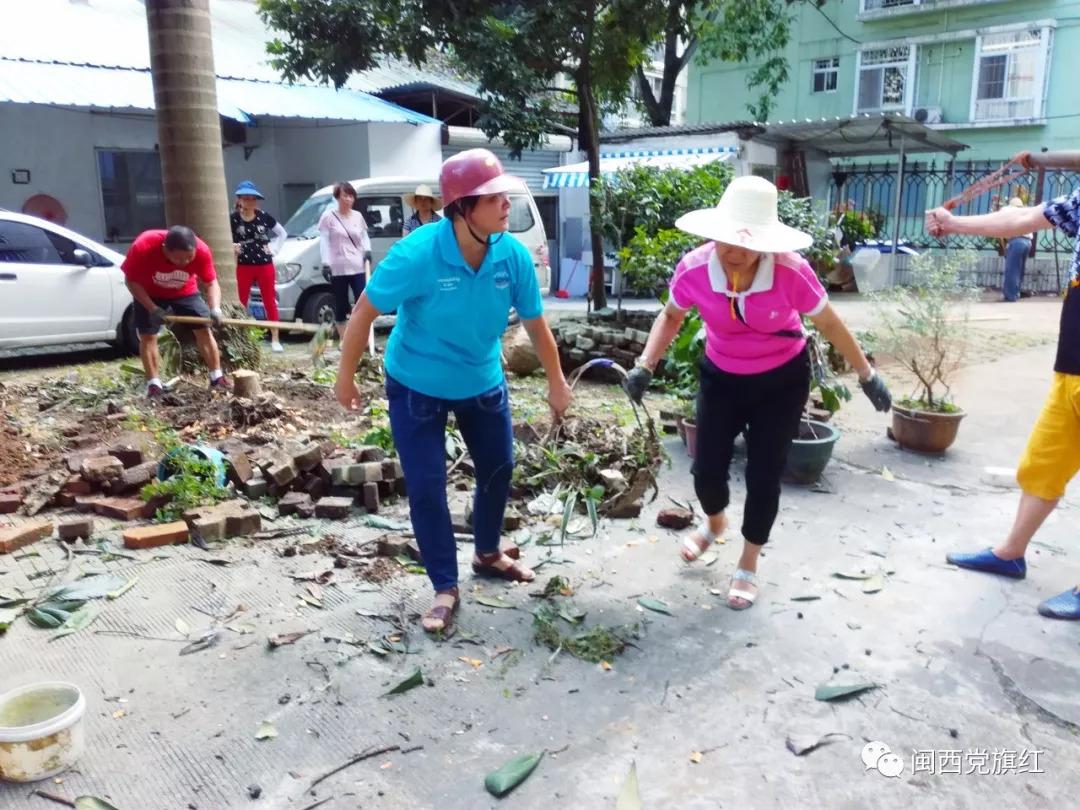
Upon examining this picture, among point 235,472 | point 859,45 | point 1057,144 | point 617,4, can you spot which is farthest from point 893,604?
point 859,45

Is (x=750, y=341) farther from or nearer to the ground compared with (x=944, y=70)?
nearer to the ground

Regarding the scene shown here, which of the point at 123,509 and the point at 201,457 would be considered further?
the point at 201,457

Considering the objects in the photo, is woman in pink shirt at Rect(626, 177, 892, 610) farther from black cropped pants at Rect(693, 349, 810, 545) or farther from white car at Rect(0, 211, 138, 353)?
white car at Rect(0, 211, 138, 353)

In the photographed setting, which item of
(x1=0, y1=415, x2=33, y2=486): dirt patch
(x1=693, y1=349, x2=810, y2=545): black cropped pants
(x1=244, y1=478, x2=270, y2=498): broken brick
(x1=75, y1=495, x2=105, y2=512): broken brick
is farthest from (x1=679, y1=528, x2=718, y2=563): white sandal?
(x1=0, y1=415, x2=33, y2=486): dirt patch

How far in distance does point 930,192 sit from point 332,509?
20.2 metres

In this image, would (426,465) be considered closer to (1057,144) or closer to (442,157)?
(442,157)

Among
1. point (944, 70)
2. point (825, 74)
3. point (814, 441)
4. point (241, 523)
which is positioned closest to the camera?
point (241, 523)

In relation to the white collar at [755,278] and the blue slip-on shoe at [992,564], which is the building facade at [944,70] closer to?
the blue slip-on shoe at [992,564]

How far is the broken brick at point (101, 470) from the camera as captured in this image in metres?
4.98

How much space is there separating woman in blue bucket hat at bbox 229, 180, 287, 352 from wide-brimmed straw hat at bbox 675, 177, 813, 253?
6.86 meters

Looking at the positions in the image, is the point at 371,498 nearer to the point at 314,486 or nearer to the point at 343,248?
the point at 314,486

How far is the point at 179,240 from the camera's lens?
7.02m

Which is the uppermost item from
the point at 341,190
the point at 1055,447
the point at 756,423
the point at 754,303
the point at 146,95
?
the point at 146,95

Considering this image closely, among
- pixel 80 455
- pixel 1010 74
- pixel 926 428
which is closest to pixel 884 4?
pixel 1010 74
